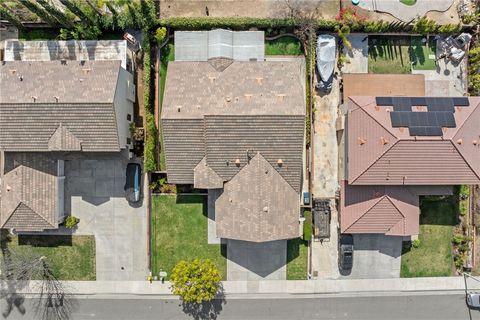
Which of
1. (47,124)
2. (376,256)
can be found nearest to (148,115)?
(47,124)

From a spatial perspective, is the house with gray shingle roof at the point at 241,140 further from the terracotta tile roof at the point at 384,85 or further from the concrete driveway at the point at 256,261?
the terracotta tile roof at the point at 384,85

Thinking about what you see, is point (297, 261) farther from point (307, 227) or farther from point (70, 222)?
point (70, 222)

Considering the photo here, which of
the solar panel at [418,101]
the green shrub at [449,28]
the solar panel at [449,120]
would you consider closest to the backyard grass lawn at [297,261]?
the solar panel at [418,101]

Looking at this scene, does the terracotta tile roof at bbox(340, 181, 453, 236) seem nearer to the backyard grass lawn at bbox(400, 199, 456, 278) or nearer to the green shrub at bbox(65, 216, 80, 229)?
the backyard grass lawn at bbox(400, 199, 456, 278)

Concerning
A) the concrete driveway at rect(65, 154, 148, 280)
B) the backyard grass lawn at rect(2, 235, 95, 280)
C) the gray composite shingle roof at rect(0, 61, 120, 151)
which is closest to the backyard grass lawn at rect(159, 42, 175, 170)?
the concrete driveway at rect(65, 154, 148, 280)

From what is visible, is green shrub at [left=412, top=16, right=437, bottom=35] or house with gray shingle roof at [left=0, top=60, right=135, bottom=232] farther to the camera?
green shrub at [left=412, top=16, right=437, bottom=35]

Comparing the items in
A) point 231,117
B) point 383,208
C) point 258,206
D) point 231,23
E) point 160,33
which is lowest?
point 383,208
